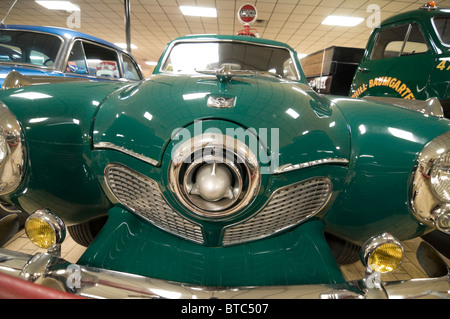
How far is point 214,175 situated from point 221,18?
9.72 meters

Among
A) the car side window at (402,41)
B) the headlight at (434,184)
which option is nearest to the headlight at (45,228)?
the headlight at (434,184)

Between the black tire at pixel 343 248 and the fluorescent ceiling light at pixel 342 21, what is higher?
the fluorescent ceiling light at pixel 342 21

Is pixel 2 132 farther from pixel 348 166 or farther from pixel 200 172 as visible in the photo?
pixel 348 166

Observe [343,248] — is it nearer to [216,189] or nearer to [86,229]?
[216,189]

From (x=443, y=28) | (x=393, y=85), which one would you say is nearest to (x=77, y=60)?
(x=393, y=85)

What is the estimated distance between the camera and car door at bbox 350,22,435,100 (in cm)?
336

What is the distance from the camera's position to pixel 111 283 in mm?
799

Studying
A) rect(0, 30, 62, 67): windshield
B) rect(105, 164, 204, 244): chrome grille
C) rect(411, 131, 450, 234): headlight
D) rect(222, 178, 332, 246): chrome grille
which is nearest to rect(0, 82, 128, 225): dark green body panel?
rect(105, 164, 204, 244): chrome grille

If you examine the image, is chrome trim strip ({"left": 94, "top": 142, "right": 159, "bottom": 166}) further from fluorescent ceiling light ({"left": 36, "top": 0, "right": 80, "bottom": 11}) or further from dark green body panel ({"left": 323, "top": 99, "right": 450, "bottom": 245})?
fluorescent ceiling light ({"left": 36, "top": 0, "right": 80, "bottom": 11})

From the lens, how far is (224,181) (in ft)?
2.96

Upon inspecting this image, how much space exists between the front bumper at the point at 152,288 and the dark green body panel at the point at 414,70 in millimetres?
2919

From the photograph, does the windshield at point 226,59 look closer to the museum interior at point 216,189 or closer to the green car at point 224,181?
the museum interior at point 216,189

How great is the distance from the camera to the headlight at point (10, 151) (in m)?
1.01

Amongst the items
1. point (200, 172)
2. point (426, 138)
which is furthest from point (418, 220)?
point (200, 172)
